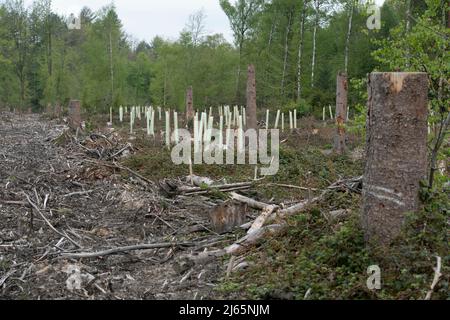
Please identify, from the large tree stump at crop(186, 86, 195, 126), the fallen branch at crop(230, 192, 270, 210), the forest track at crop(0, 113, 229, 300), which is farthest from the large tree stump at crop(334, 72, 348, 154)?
the forest track at crop(0, 113, 229, 300)

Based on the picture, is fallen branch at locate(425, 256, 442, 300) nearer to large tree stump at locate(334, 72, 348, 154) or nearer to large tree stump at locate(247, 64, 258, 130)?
large tree stump at locate(334, 72, 348, 154)

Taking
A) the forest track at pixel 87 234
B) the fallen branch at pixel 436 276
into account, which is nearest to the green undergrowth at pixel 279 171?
the forest track at pixel 87 234

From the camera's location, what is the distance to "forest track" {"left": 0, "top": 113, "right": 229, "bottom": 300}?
554cm

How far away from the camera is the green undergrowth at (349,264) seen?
4641 millimetres

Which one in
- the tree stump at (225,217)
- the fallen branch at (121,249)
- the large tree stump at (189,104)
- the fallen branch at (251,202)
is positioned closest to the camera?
the fallen branch at (121,249)

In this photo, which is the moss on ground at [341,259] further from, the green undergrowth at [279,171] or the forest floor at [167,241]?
the green undergrowth at [279,171]

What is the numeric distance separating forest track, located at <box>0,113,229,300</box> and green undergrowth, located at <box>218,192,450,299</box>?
542 millimetres

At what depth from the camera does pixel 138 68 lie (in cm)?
5325

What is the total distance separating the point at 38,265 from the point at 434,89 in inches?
225

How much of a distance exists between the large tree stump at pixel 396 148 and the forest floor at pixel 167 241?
225 millimetres

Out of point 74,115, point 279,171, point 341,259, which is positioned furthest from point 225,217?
point 74,115

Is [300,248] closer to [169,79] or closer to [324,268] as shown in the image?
[324,268]

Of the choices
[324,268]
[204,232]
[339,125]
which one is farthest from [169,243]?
[339,125]

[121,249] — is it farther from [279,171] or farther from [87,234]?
[279,171]
